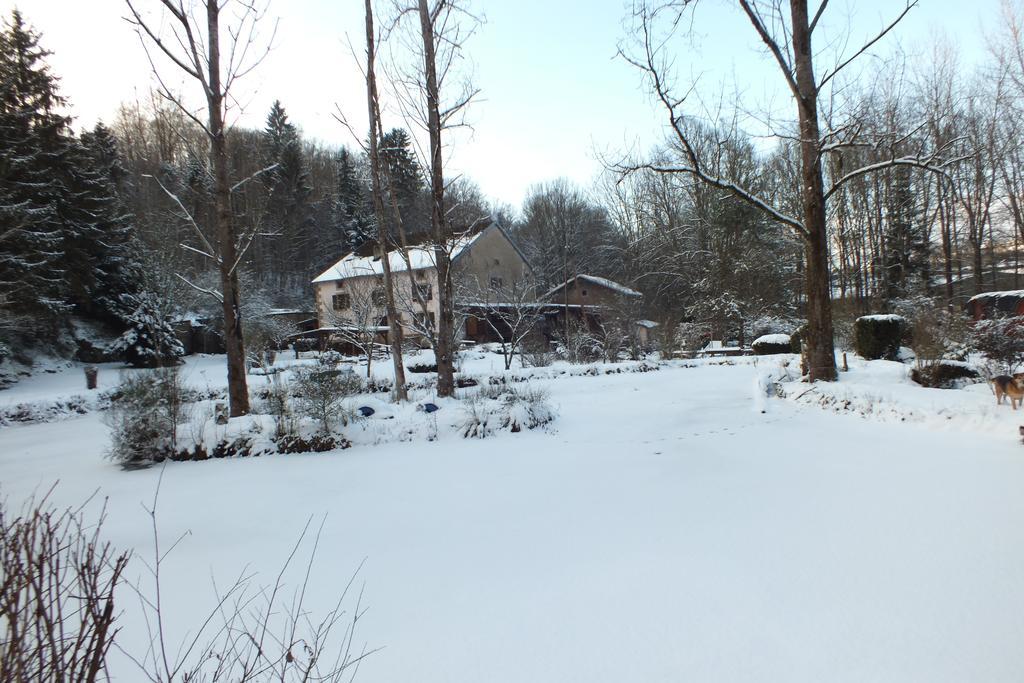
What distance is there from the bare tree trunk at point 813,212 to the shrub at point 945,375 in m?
1.29

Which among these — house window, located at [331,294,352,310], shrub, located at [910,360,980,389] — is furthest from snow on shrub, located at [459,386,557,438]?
house window, located at [331,294,352,310]

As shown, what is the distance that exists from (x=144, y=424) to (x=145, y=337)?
18881 mm

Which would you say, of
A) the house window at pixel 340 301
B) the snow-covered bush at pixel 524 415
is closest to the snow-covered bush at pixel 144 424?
the snow-covered bush at pixel 524 415

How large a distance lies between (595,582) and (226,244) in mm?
8126

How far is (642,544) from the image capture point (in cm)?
367

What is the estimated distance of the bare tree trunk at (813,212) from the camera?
9.09 meters

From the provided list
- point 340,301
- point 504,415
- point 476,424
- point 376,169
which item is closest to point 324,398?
point 476,424

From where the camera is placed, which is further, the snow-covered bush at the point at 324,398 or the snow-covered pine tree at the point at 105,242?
the snow-covered pine tree at the point at 105,242

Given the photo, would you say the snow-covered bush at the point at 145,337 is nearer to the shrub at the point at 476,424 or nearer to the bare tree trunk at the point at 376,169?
the bare tree trunk at the point at 376,169

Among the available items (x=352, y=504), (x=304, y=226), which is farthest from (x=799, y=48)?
(x=304, y=226)

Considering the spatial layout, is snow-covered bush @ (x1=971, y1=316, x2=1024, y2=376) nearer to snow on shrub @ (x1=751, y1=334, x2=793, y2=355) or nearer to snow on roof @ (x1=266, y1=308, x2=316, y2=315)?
snow on shrub @ (x1=751, y1=334, x2=793, y2=355)

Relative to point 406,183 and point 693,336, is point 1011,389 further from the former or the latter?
point 406,183

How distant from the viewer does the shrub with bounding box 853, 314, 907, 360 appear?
1206cm

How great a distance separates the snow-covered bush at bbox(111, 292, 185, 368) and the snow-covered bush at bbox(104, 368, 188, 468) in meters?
17.0
